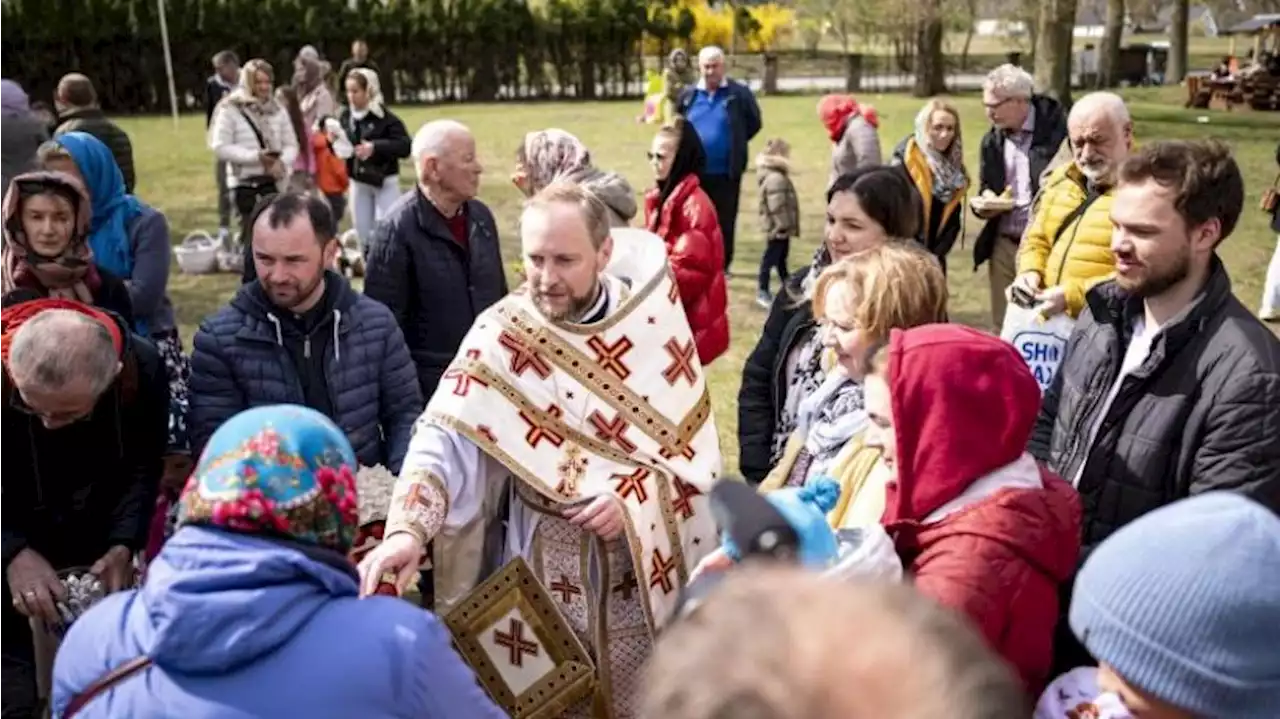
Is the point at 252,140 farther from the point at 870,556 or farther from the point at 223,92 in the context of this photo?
the point at 870,556

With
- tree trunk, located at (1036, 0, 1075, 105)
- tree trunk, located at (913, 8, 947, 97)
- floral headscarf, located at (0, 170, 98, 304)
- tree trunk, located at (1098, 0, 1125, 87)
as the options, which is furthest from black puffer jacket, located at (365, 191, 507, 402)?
tree trunk, located at (913, 8, 947, 97)

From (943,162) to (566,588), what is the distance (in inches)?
204

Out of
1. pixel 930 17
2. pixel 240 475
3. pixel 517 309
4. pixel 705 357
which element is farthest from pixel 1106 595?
pixel 930 17

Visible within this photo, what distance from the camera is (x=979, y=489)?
90.4 inches

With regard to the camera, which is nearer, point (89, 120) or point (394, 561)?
point (394, 561)

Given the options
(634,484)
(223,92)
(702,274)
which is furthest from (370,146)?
(634,484)

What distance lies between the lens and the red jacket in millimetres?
5535

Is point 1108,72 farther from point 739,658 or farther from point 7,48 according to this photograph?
point 739,658

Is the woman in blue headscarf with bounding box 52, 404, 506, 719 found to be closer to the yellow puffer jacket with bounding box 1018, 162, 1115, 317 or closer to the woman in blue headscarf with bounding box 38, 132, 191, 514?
the woman in blue headscarf with bounding box 38, 132, 191, 514

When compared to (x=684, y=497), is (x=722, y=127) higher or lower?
higher

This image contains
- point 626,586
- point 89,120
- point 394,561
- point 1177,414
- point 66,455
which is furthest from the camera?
point 89,120

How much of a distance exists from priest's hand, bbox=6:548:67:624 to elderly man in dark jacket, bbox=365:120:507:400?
1.80m

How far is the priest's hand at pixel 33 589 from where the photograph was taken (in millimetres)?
3340

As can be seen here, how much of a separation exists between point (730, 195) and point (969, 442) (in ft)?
27.6
